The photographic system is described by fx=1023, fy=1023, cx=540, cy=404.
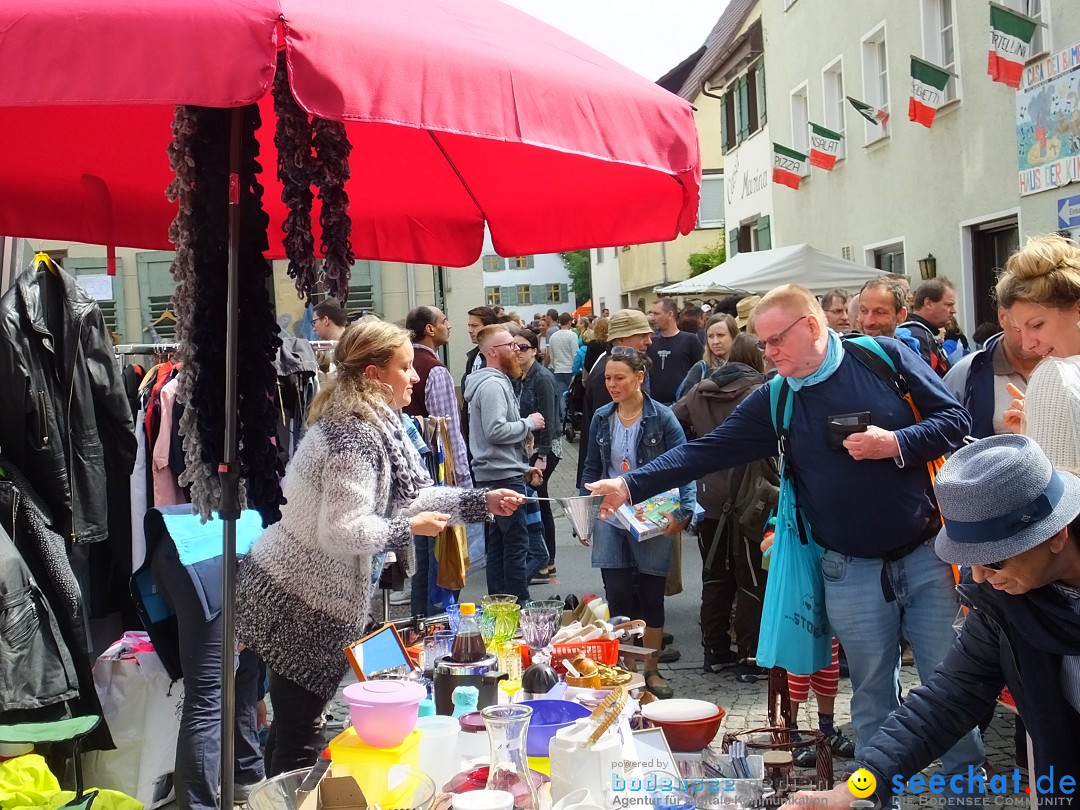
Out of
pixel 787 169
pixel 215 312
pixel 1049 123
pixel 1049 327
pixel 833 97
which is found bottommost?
pixel 1049 327

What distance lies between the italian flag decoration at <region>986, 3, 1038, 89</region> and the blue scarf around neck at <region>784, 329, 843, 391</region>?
8249 mm

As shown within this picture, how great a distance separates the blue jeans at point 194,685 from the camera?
12.4ft

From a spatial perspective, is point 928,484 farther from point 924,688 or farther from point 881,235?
point 881,235

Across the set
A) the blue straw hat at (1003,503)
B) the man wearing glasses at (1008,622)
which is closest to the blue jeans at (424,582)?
the man wearing glasses at (1008,622)

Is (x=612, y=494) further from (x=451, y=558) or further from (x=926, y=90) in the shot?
(x=926, y=90)

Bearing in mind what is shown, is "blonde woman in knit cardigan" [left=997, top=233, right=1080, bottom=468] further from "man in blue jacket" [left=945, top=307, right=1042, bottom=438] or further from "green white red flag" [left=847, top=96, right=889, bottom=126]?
"green white red flag" [left=847, top=96, right=889, bottom=126]

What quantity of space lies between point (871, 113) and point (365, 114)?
14.8 m

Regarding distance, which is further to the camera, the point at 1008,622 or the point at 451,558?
the point at 451,558

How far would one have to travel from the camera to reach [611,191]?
339 centimetres

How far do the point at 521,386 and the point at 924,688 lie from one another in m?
6.48

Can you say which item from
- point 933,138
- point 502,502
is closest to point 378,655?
point 502,502

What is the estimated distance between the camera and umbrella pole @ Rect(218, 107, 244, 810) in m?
2.54

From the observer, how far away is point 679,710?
285 centimetres

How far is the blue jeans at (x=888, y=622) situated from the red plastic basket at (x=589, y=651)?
92cm
